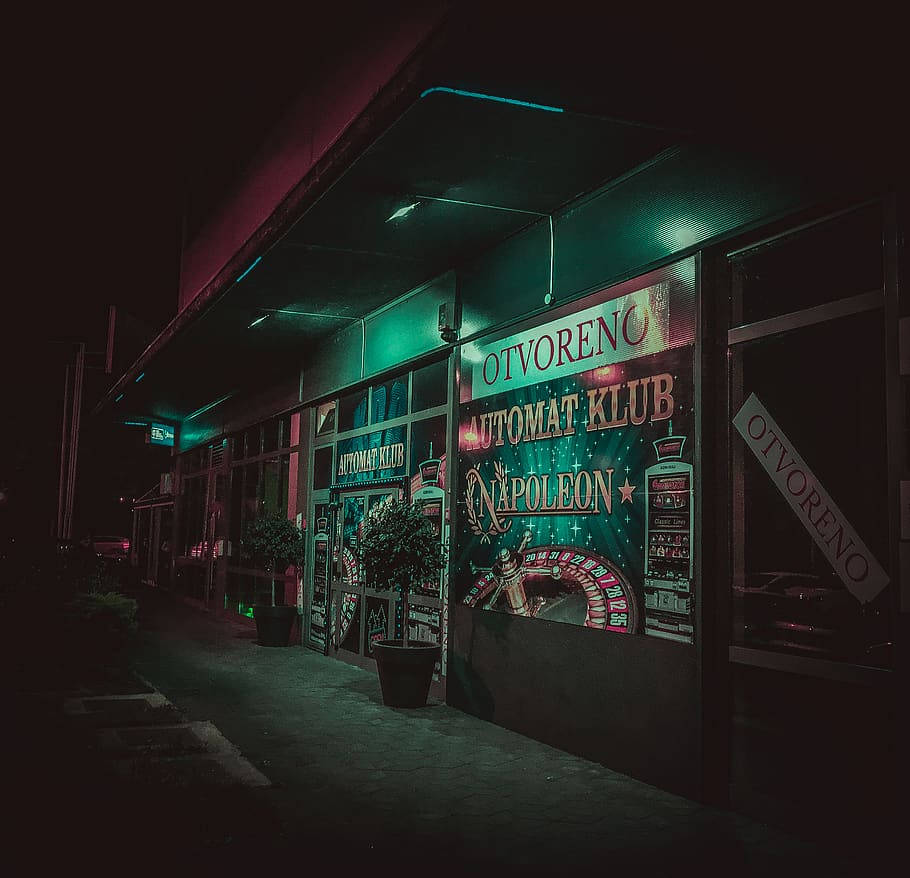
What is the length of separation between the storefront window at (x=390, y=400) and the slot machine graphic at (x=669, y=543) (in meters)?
4.99

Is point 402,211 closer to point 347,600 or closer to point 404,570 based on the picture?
point 404,570

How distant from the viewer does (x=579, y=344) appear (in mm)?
7758

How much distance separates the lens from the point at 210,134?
15344 millimetres

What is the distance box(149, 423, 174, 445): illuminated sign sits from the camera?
24.6 meters

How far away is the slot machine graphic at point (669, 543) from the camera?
6.39 meters

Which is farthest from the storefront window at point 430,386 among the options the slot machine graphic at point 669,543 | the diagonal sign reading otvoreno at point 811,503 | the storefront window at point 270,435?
the storefront window at point 270,435

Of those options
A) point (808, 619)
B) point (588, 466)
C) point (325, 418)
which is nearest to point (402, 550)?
point (588, 466)

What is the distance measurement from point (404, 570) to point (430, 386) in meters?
2.56

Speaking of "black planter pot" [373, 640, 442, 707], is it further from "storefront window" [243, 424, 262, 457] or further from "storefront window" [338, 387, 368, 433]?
"storefront window" [243, 424, 262, 457]

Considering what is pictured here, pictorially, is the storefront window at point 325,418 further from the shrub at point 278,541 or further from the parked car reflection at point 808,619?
the parked car reflection at point 808,619

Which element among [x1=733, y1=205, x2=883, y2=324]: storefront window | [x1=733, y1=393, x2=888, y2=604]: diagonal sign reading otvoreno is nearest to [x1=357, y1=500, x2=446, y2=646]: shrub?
[x1=733, y1=393, x2=888, y2=604]: diagonal sign reading otvoreno

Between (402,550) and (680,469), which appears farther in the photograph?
(402,550)

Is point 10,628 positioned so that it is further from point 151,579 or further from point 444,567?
point 151,579

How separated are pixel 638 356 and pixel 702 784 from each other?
307 cm
